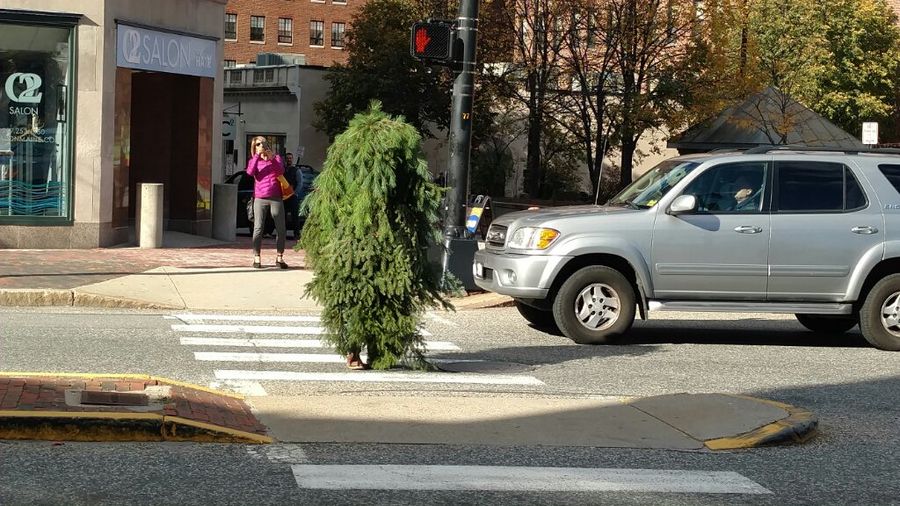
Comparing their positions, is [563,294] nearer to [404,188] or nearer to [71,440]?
[404,188]

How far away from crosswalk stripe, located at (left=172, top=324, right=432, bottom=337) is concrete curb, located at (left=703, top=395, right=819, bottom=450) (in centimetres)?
512

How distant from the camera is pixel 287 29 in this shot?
9088cm

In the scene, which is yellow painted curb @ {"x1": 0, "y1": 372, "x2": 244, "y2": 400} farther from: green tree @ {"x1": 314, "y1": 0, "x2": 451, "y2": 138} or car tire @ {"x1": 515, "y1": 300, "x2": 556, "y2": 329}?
green tree @ {"x1": 314, "y1": 0, "x2": 451, "y2": 138}

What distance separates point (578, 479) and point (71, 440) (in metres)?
2.86

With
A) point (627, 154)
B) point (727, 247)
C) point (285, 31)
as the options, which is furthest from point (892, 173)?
point (285, 31)

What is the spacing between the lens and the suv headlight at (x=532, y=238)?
1230 centimetres

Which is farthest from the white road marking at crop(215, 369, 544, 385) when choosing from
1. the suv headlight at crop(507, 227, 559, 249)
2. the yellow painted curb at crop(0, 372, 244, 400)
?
the suv headlight at crop(507, 227, 559, 249)

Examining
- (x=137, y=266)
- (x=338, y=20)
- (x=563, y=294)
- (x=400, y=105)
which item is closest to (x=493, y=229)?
(x=563, y=294)

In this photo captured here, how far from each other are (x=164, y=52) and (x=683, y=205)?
11564mm

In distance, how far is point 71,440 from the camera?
701cm

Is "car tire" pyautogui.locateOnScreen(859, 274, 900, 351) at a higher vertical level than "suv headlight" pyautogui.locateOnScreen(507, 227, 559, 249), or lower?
lower

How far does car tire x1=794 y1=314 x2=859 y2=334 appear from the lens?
14062 millimetres

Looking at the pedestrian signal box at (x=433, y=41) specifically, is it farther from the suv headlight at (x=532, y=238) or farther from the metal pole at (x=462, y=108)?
the suv headlight at (x=532, y=238)

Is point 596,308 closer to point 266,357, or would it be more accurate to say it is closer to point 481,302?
point 481,302
